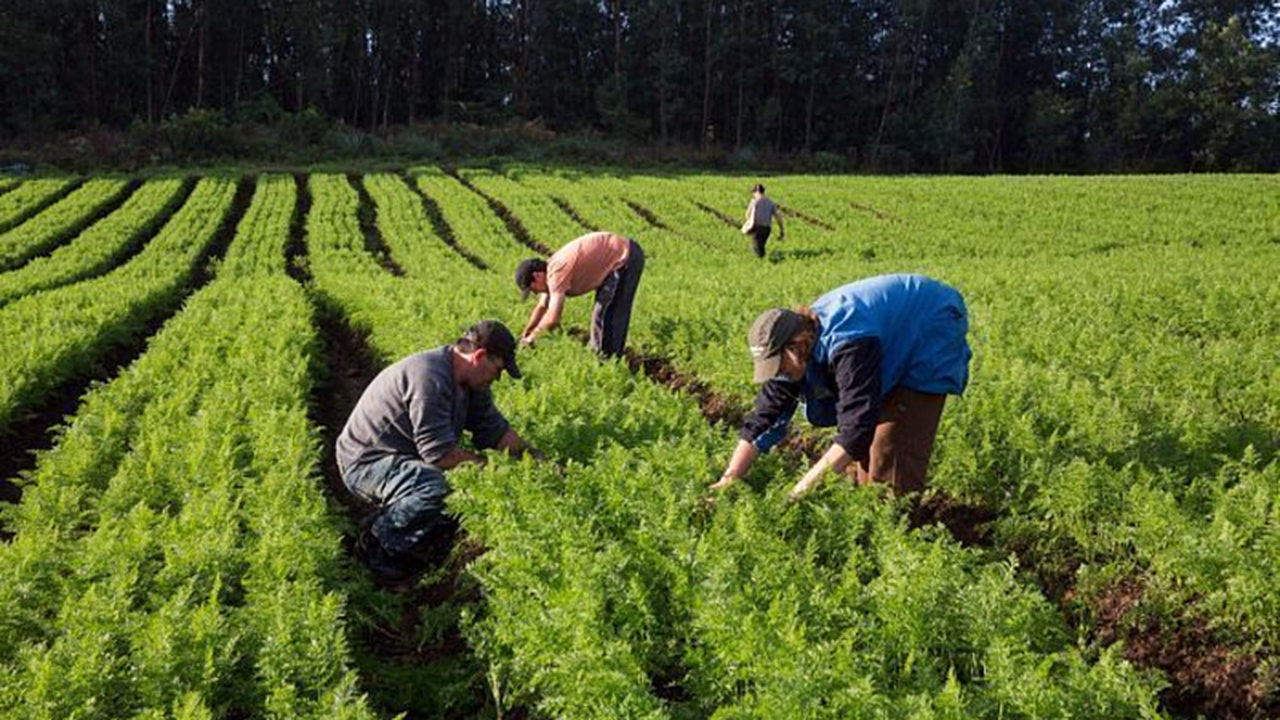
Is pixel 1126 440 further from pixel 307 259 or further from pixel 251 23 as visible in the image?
pixel 251 23

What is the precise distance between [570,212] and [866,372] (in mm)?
27944

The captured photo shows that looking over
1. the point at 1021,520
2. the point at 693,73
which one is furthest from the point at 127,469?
the point at 693,73

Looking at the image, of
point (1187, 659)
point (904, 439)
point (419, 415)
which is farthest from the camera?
point (419, 415)

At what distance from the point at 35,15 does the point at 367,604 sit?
69.7 meters

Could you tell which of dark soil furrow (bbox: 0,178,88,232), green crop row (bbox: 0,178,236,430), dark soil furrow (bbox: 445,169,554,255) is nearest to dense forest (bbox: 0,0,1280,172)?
dark soil furrow (bbox: 0,178,88,232)

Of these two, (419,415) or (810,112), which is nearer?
(419,415)

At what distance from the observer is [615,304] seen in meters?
9.80

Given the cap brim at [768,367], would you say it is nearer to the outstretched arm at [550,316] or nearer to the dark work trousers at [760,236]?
the outstretched arm at [550,316]

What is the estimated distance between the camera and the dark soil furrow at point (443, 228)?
25281 mm

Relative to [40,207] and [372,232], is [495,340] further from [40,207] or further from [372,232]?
[40,207]

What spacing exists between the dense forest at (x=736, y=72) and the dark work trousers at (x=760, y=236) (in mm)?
37924

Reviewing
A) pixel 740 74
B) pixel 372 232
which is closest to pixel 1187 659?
pixel 372 232

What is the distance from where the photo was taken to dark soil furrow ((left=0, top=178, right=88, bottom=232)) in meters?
28.5

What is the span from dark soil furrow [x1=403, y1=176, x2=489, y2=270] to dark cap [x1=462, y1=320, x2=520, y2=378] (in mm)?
18493
